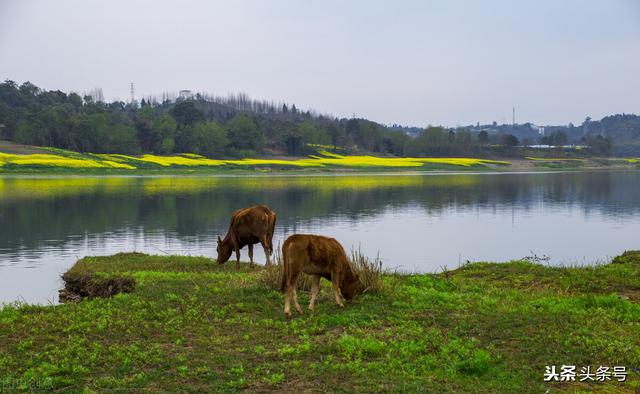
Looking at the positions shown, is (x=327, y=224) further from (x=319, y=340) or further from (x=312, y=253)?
(x=319, y=340)

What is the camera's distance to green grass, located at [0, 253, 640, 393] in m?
7.67

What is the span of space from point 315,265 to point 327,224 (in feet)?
76.8

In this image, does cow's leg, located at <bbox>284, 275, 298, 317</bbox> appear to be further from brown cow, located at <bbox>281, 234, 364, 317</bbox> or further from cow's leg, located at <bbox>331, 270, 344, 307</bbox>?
cow's leg, located at <bbox>331, 270, 344, 307</bbox>

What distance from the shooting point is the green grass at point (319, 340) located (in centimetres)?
767

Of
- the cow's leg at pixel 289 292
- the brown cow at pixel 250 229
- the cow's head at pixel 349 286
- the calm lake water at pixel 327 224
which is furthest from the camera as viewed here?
the calm lake water at pixel 327 224

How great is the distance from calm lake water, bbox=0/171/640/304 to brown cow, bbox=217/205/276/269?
2.22m

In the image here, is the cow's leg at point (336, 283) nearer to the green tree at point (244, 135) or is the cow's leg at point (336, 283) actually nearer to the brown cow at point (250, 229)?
the brown cow at point (250, 229)

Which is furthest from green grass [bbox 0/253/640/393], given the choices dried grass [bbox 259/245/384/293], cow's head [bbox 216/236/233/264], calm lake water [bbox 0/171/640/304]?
cow's head [bbox 216/236/233/264]

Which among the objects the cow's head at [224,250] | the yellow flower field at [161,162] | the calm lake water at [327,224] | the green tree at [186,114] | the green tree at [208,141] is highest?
the green tree at [186,114]

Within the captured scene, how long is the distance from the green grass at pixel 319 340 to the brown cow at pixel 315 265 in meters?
0.36

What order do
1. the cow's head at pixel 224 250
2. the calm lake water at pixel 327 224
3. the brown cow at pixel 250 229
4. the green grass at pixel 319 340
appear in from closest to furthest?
the green grass at pixel 319 340 → the brown cow at pixel 250 229 → the cow's head at pixel 224 250 → the calm lake water at pixel 327 224

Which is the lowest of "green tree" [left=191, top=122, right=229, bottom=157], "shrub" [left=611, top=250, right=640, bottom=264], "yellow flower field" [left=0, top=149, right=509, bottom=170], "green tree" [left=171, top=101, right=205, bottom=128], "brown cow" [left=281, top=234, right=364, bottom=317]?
"shrub" [left=611, top=250, right=640, bottom=264]

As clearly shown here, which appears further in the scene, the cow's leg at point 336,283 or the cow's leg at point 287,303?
the cow's leg at point 336,283

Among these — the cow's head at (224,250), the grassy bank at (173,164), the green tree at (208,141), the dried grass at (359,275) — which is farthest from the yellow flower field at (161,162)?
the dried grass at (359,275)
